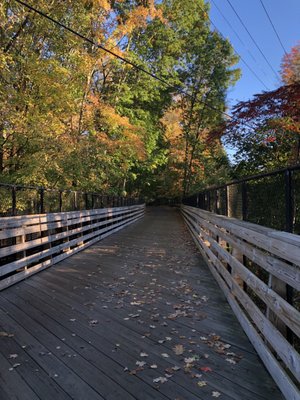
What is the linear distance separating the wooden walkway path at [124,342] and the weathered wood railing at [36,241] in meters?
0.31

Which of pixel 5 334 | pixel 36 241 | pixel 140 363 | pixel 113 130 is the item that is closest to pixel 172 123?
pixel 113 130

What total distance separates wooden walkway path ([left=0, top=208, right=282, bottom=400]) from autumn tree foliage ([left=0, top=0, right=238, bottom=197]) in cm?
580

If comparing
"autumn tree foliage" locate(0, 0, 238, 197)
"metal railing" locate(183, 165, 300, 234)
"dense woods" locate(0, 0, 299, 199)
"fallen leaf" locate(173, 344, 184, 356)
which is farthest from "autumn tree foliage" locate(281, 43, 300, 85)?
"fallen leaf" locate(173, 344, 184, 356)

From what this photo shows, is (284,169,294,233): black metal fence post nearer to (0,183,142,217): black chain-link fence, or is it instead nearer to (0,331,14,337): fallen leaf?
(0,331,14,337): fallen leaf

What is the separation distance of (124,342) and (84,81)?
1299 centimetres

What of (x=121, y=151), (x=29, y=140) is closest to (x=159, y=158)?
(x=121, y=151)

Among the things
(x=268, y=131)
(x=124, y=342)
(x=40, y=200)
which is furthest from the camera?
(x=268, y=131)

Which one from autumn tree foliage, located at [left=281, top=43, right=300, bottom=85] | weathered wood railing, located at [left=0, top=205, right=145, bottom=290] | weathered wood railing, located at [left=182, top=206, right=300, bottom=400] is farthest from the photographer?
autumn tree foliage, located at [left=281, top=43, right=300, bottom=85]

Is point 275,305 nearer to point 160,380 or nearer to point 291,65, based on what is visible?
point 160,380

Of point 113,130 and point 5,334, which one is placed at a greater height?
point 113,130

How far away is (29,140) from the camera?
10.9 meters

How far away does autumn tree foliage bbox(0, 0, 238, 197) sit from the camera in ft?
36.0

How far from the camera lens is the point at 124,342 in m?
3.89

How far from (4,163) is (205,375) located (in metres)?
11.2
